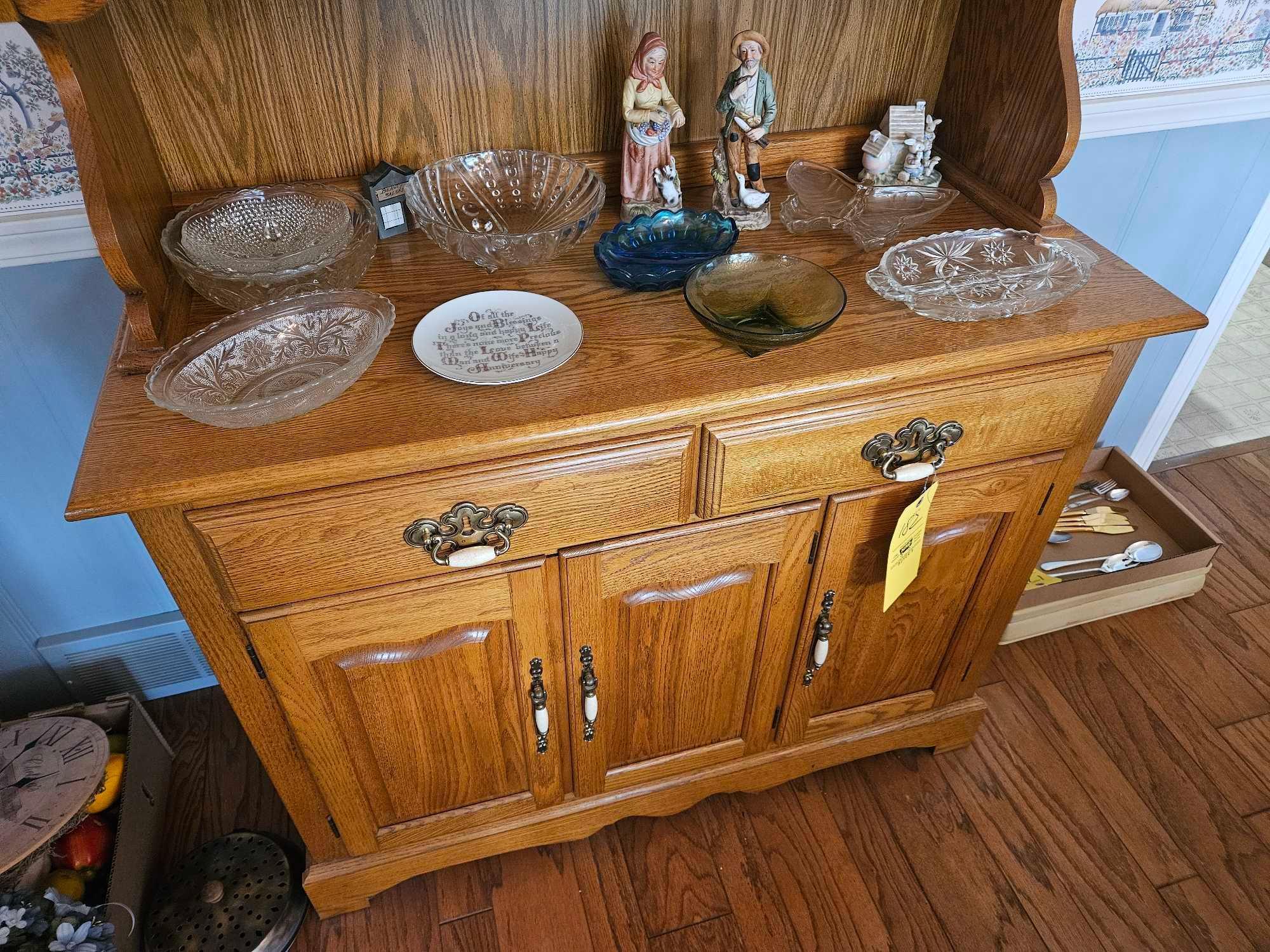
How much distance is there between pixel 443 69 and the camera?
1065 mm

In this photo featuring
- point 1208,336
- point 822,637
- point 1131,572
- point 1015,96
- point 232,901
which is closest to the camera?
point 1015,96

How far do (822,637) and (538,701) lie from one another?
1.29 feet

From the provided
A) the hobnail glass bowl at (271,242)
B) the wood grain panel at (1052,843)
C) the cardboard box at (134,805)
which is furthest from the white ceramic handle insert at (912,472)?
the cardboard box at (134,805)

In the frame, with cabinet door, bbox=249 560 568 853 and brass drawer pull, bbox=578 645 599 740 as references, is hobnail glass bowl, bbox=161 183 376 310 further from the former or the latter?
brass drawer pull, bbox=578 645 599 740

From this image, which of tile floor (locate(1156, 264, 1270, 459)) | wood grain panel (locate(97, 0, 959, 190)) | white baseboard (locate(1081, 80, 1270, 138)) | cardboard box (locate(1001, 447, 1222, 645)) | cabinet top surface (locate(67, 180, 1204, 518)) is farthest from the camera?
tile floor (locate(1156, 264, 1270, 459))

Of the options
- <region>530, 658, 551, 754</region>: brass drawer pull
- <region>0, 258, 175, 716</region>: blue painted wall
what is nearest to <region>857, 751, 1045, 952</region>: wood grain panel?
<region>530, 658, 551, 754</region>: brass drawer pull

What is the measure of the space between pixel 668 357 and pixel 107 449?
53 centimetres

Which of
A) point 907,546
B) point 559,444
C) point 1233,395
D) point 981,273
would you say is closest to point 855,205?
point 981,273

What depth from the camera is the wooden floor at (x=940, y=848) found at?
1.34 m

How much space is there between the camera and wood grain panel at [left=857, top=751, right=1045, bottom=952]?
1.34m

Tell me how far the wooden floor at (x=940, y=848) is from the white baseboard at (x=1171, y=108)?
3.26 ft

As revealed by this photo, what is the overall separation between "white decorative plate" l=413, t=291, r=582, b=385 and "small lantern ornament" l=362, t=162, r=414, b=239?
0.61 ft

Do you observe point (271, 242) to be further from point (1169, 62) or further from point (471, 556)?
point (1169, 62)

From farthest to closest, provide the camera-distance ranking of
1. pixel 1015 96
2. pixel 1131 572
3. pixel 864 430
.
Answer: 1. pixel 1131 572
2. pixel 1015 96
3. pixel 864 430
